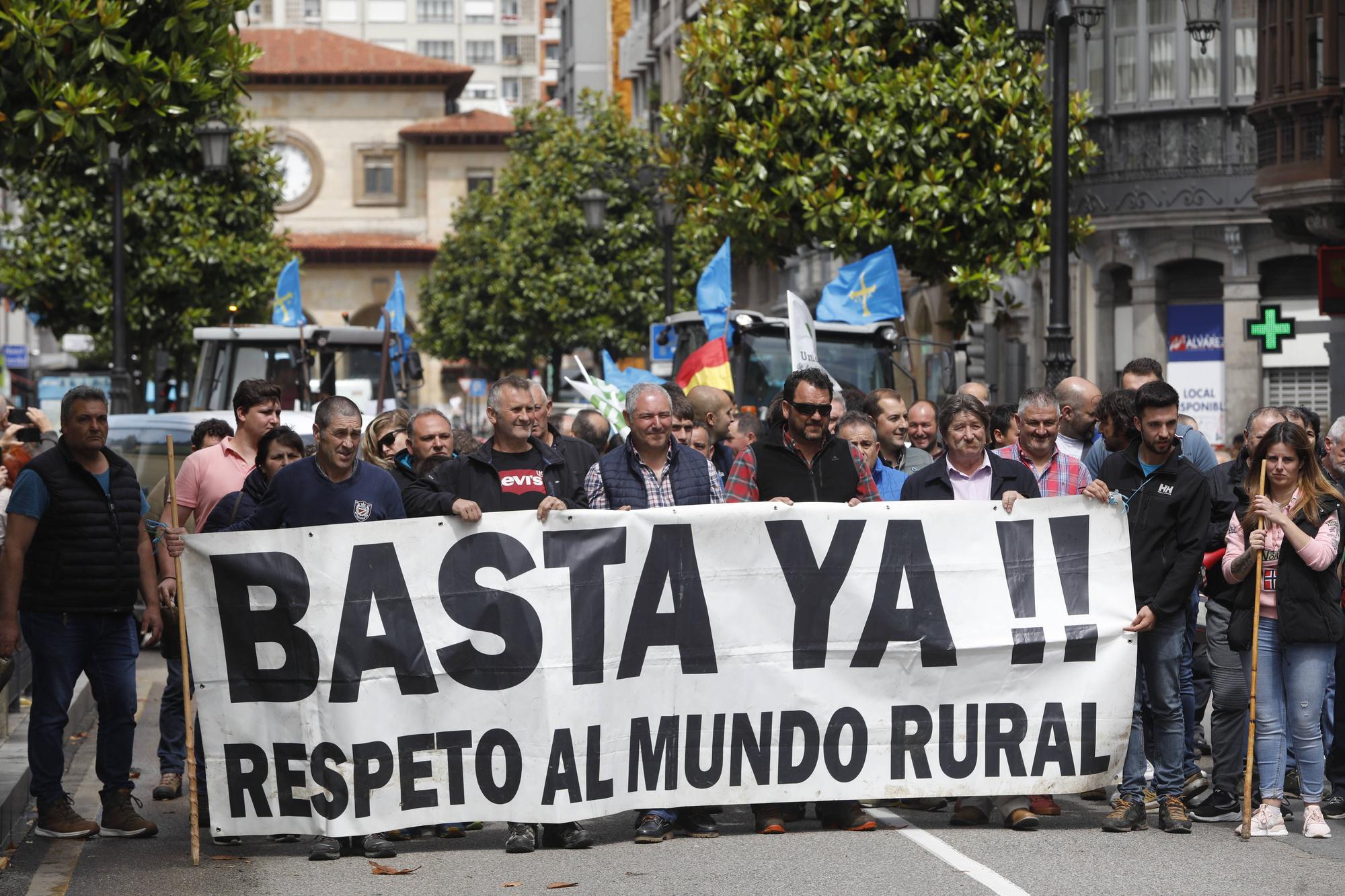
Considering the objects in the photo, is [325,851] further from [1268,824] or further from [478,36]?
[478,36]

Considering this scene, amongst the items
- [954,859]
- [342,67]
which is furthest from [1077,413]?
[342,67]

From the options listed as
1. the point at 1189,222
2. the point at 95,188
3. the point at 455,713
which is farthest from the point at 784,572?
the point at 95,188

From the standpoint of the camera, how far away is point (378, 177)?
9112cm

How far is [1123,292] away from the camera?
33312 mm

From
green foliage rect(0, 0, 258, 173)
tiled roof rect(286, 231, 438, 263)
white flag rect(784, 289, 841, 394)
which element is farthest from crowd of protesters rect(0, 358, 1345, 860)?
tiled roof rect(286, 231, 438, 263)

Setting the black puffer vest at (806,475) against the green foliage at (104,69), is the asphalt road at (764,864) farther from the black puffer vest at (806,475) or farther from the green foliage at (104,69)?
the green foliage at (104,69)

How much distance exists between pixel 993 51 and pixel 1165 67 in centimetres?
720

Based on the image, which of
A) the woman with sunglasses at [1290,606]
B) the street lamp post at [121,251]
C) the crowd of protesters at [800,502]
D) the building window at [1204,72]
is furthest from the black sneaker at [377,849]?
the building window at [1204,72]

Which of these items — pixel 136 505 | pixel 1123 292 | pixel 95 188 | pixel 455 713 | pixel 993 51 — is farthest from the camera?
pixel 95 188

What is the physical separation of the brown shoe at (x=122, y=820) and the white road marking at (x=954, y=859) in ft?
10.7

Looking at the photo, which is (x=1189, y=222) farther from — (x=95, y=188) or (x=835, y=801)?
(x=835, y=801)

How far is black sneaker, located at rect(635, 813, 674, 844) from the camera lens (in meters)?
9.07

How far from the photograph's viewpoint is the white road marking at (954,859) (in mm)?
7949

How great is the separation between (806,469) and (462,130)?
81.8 m
